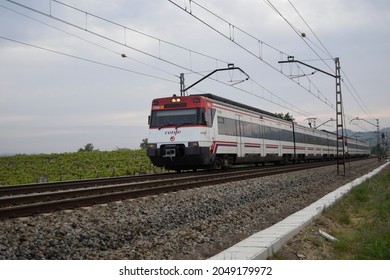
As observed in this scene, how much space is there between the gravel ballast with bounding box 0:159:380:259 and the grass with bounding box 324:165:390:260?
1.22 metres

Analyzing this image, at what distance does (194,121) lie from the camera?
19.7 metres

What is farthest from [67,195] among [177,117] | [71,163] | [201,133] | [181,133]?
[71,163]

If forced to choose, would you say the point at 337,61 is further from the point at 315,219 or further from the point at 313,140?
the point at 313,140

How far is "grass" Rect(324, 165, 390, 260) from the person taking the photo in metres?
6.71

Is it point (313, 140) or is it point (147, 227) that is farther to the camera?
point (313, 140)

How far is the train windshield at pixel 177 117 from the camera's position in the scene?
778 inches

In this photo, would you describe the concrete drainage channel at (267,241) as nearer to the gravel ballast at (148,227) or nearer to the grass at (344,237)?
the grass at (344,237)

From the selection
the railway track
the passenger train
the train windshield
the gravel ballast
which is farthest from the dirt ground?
the train windshield

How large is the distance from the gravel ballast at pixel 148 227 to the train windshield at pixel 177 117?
21.9 feet

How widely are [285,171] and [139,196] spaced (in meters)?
13.8

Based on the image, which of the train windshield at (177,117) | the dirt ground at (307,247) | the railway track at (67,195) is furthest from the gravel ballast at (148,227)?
the train windshield at (177,117)

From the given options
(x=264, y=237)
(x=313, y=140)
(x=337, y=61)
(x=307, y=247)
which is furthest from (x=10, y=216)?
(x=313, y=140)

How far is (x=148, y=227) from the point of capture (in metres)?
8.63

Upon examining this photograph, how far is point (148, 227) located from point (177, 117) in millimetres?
11819
